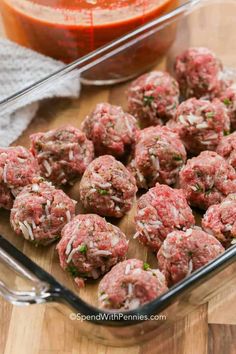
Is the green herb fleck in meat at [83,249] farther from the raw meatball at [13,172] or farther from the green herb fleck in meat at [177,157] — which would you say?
the green herb fleck in meat at [177,157]

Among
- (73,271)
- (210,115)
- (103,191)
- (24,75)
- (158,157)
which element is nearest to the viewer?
(73,271)

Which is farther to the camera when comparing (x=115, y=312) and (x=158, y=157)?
(x=158, y=157)

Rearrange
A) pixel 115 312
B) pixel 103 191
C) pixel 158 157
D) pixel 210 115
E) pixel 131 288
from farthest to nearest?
pixel 210 115 < pixel 158 157 < pixel 103 191 < pixel 131 288 < pixel 115 312

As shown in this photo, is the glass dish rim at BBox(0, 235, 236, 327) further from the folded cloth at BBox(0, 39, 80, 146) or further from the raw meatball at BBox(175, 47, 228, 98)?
the raw meatball at BBox(175, 47, 228, 98)

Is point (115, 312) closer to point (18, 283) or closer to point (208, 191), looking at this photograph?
point (18, 283)

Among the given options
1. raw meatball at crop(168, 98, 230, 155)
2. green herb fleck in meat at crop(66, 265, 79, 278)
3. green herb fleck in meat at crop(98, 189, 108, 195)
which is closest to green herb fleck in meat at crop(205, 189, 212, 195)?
raw meatball at crop(168, 98, 230, 155)

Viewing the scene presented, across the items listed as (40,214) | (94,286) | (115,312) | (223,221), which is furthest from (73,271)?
(223,221)

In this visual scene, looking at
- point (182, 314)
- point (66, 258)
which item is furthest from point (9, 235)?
point (182, 314)

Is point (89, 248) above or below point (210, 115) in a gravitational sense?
below
